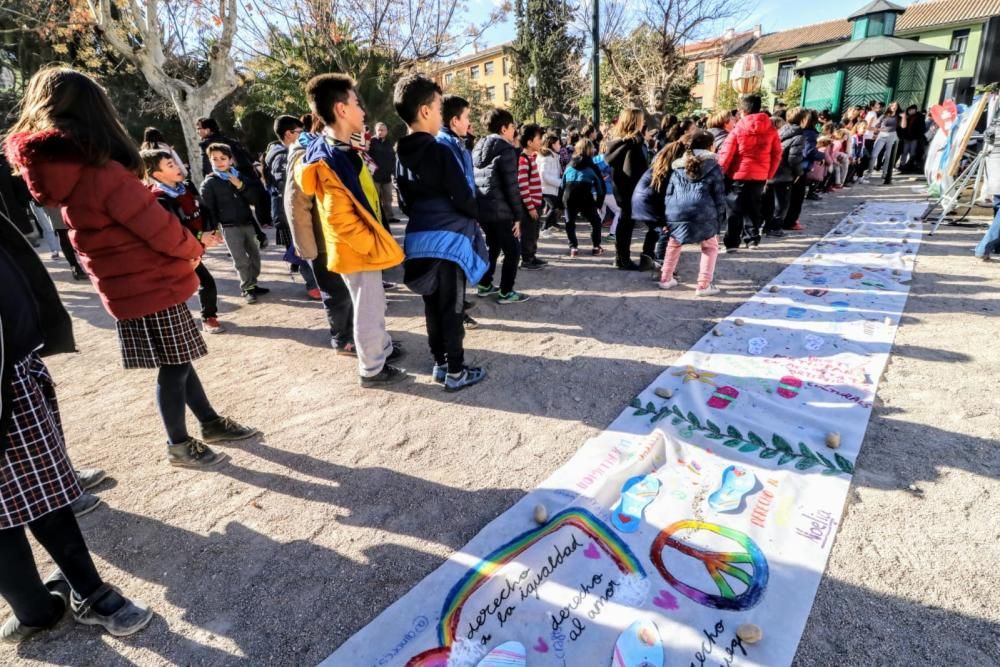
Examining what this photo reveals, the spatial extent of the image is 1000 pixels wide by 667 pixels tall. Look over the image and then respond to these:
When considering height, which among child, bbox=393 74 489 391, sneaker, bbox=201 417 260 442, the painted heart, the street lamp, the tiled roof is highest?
the tiled roof

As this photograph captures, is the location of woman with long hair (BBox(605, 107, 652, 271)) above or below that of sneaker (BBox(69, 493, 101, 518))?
above

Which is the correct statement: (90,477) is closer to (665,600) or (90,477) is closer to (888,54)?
(665,600)

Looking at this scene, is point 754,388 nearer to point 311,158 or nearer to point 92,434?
point 311,158

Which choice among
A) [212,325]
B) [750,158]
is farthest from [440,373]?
[750,158]

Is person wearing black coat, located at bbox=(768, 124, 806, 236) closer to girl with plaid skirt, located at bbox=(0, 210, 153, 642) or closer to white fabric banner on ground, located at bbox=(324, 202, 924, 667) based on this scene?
white fabric banner on ground, located at bbox=(324, 202, 924, 667)

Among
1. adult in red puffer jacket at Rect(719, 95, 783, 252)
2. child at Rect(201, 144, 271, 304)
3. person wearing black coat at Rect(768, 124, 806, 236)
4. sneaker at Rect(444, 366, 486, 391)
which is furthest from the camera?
person wearing black coat at Rect(768, 124, 806, 236)

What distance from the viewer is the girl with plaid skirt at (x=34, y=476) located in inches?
61.9

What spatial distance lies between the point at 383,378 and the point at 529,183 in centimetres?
308

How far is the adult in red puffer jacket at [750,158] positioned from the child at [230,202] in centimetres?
528

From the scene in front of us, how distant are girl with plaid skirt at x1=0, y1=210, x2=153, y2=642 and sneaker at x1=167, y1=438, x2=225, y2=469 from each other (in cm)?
91

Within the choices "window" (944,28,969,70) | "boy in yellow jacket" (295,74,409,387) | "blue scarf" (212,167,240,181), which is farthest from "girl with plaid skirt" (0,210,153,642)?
"window" (944,28,969,70)

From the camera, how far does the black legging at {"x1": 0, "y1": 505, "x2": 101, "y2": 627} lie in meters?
1.68

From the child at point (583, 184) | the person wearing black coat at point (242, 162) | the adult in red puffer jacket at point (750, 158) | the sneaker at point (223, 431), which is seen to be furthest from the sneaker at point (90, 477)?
the adult in red puffer jacket at point (750, 158)

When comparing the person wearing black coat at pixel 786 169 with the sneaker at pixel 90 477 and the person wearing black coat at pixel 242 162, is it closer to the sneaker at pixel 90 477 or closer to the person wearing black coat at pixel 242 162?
the person wearing black coat at pixel 242 162
